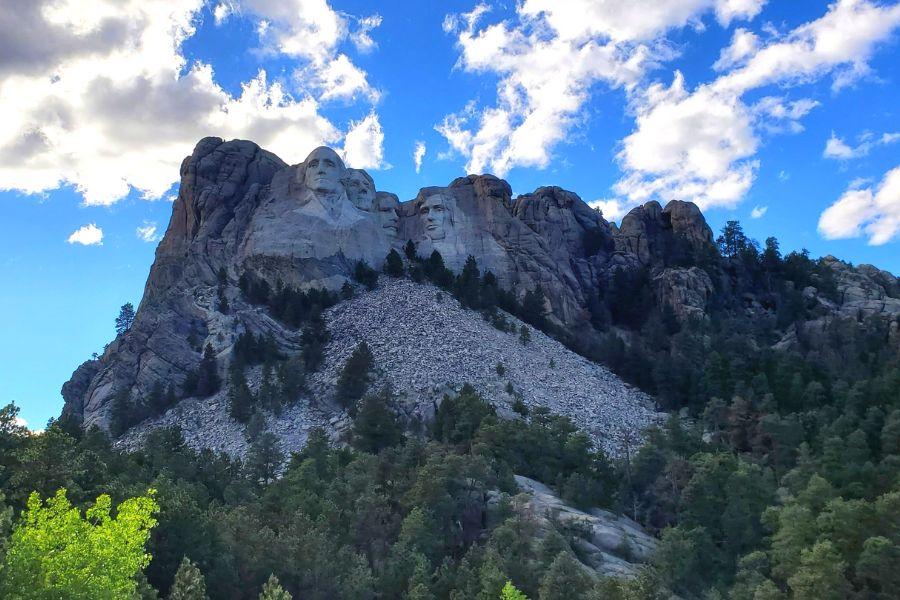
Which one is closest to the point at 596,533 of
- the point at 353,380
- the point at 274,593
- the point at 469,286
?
the point at 274,593

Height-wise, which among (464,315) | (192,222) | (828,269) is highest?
(828,269)

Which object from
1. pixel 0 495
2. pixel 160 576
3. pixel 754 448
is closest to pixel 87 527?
pixel 0 495

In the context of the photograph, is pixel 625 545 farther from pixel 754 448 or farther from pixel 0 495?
pixel 0 495

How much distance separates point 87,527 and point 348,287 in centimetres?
7263

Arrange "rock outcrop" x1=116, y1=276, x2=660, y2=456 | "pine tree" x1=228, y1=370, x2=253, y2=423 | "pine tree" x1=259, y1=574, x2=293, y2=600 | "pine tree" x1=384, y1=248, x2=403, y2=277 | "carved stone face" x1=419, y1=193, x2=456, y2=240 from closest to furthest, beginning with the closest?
1. "pine tree" x1=259, y1=574, x2=293, y2=600
2. "rock outcrop" x1=116, y1=276, x2=660, y2=456
3. "pine tree" x1=228, y1=370, x2=253, y2=423
4. "pine tree" x1=384, y1=248, x2=403, y2=277
5. "carved stone face" x1=419, y1=193, x2=456, y2=240

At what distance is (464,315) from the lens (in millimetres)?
90938

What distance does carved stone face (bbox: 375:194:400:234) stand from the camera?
10925 cm

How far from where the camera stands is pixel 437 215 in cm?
11100

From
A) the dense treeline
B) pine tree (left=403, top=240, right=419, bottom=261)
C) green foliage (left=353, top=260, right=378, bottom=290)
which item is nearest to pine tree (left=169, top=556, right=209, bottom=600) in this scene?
the dense treeline

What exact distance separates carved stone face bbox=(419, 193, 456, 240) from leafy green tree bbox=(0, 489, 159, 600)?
8870cm

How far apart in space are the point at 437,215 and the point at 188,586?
8646 cm

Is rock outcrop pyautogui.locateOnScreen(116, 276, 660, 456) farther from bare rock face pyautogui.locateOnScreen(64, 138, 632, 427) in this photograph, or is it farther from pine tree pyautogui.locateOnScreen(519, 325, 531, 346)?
bare rock face pyautogui.locateOnScreen(64, 138, 632, 427)

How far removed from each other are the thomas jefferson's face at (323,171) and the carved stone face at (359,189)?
1.90 meters

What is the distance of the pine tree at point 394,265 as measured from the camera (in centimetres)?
10056
